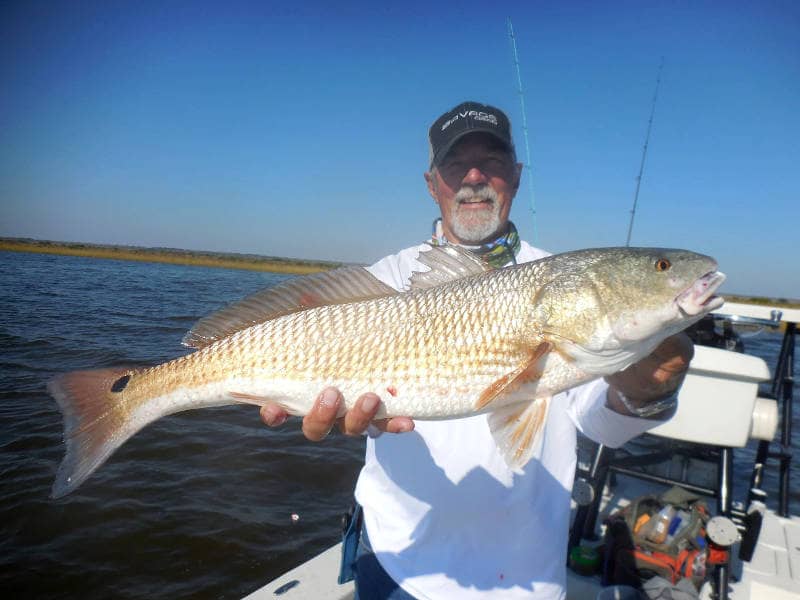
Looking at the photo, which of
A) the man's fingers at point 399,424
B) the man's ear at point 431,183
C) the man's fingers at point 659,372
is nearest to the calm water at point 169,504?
A: the man's ear at point 431,183

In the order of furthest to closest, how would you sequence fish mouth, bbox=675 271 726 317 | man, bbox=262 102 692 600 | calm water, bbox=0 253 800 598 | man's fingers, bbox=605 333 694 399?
calm water, bbox=0 253 800 598 < man, bbox=262 102 692 600 < man's fingers, bbox=605 333 694 399 < fish mouth, bbox=675 271 726 317

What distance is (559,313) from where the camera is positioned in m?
2.35

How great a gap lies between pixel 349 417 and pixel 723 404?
374cm

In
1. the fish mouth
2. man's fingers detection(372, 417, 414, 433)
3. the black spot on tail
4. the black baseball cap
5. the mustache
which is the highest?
the black baseball cap

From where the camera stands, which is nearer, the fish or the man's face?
the fish

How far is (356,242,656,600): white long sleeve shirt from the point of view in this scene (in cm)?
259

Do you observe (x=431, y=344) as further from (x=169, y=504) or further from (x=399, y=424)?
(x=169, y=504)

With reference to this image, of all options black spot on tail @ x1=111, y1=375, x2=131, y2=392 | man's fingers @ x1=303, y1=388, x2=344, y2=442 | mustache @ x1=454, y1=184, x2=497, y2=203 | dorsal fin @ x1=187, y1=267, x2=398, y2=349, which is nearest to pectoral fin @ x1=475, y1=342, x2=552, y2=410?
Result: man's fingers @ x1=303, y1=388, x2=344, y2=442

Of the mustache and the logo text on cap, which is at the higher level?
the logo text on cap

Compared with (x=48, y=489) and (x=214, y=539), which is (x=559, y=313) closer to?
(x=214, y=539)

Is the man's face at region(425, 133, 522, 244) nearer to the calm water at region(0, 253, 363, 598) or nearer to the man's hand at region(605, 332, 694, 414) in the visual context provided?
the man's hand at region(605, 332, 694, 414)

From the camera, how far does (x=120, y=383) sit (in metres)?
2.82

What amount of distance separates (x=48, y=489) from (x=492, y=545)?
314 inches

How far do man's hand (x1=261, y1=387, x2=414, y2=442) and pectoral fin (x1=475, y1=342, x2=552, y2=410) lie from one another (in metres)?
0.45
